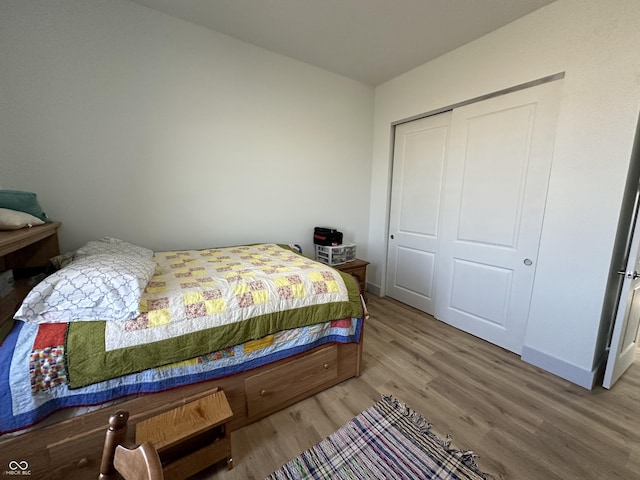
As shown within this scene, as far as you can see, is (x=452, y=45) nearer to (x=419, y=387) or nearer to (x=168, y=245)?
(x=419, y=387)

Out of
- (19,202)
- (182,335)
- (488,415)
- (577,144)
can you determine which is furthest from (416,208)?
(19,202)

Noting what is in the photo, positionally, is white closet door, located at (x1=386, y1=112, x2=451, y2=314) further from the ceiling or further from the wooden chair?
the wooden chair

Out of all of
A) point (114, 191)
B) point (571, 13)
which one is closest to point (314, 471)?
point (114, 191)

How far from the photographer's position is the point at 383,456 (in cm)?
130

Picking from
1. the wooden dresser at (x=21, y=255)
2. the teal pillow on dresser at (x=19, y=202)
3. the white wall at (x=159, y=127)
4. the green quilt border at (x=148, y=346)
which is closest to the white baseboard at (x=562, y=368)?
the green quilt border at (x=148, y=346)

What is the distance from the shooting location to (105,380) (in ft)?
3.33

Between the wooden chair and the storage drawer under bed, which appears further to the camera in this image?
the storage drawer under bed

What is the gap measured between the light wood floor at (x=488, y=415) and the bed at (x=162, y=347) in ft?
0.57

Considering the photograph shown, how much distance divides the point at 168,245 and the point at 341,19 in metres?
2.37

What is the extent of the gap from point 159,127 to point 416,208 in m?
2.64

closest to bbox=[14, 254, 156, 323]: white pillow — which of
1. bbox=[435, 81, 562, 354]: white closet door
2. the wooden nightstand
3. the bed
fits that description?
the bed

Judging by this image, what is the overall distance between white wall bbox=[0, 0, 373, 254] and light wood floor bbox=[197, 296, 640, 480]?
1633 mm

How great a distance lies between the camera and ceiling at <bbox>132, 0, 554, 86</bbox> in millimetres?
1842

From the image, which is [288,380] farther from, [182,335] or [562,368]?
[562,368]
